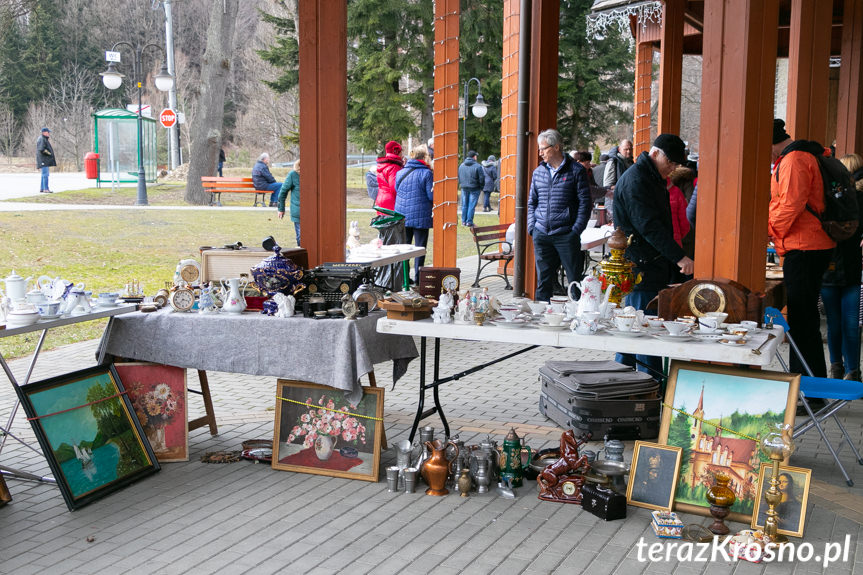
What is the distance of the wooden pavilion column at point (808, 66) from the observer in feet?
25.3

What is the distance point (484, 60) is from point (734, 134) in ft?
69.7

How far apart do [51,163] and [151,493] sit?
17.5 m

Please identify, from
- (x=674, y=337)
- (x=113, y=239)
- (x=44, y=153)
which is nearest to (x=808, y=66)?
(x=674, y=337)

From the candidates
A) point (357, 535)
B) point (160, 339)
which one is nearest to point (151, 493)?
point (160, 339)

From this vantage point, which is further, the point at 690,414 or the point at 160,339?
the point at 160,339

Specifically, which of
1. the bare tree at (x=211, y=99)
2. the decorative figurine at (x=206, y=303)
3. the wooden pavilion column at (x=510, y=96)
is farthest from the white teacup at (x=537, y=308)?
the bare tree at (x=211, y=99)

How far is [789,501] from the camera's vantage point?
361 cm

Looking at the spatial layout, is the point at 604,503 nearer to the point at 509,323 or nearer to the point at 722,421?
the point at 722,421

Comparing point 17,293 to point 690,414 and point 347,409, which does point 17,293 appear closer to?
point 347,409

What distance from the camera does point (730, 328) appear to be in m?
4.00

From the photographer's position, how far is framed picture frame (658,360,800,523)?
381cm

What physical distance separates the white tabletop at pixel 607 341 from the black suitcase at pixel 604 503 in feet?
2.11

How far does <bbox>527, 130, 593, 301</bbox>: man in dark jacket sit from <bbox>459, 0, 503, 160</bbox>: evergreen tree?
16.5 metres

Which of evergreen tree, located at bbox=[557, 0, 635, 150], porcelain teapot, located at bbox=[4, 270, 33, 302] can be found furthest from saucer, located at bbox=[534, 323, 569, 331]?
evergreen tree, located at bbox=[557, 0, 635, 150]
